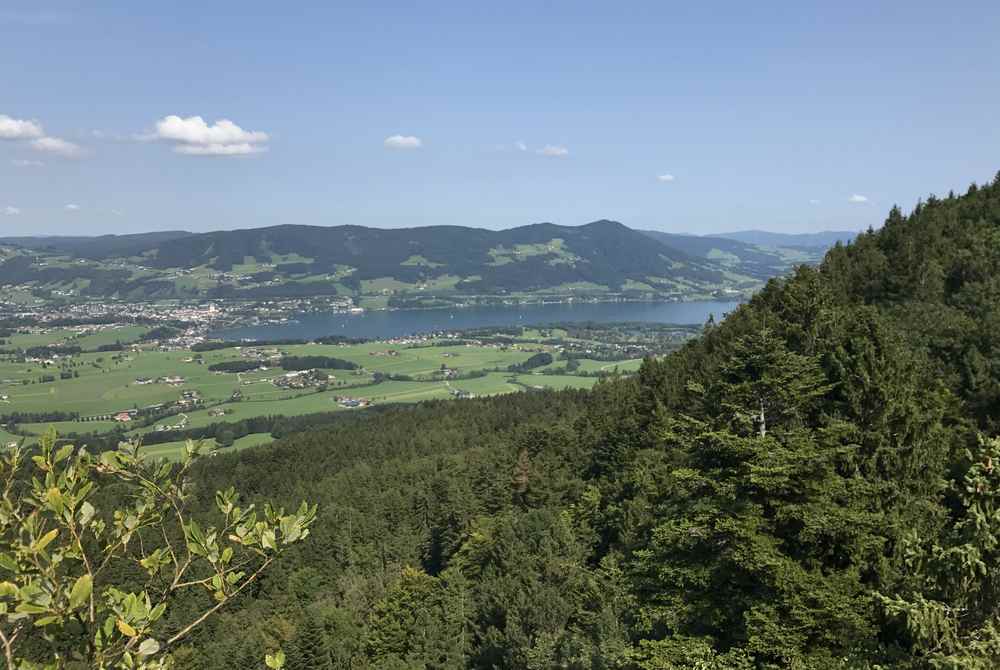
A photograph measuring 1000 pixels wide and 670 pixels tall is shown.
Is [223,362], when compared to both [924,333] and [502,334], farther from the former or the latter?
[924,333]

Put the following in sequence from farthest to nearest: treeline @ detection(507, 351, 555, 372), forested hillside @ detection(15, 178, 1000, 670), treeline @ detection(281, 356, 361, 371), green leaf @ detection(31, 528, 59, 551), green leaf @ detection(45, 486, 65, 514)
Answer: treeline @ detection(281, 356, 361, 371) < treeline @ detection(507, 351, 555, 372) < forested hillside @ detection(15, 178, 1000, 670) < green leaf @ detection(45, 486, 65, 514) < green leaf @ detection(31, 528, 59, 551)

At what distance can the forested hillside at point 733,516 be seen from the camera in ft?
40.0

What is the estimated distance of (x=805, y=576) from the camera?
12.5m

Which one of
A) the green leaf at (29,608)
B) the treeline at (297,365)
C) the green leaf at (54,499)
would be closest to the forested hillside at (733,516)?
the green leaf at (54,499)

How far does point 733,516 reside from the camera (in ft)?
45.1

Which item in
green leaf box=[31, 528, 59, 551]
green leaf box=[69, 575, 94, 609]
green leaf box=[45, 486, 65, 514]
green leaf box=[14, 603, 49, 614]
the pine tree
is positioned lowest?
the pine tree

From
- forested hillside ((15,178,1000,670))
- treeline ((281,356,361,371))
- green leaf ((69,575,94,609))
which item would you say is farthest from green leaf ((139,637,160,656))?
treeline ((281,356,361,371))

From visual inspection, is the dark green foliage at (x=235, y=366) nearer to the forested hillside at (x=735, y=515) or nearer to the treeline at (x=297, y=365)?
the treeline at (x=297, y=365)

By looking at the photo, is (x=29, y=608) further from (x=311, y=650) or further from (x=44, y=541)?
(x=311, y=650)

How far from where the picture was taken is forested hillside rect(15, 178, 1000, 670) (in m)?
12.2

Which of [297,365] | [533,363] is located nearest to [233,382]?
[297,365]

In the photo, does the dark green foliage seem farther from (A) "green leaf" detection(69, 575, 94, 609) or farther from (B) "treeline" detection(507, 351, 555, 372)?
(A) "green leaf" detection(69, 575, 94, 609)

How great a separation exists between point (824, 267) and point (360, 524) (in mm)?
46984

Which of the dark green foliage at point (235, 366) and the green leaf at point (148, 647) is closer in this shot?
the green leaf at point (148, 647)
